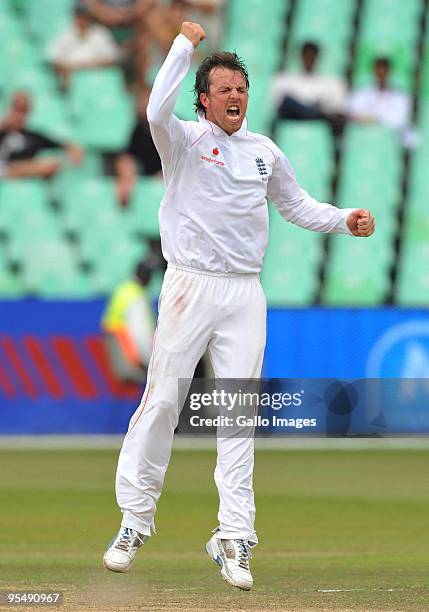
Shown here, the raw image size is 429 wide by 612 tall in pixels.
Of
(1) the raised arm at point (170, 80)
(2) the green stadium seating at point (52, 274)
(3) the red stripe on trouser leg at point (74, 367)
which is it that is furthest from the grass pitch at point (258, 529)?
(2) the green stadium seating at point (52, 274)

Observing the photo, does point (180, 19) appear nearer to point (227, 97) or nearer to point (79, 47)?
point (79, 47)

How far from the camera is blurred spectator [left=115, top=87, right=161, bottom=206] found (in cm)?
1783

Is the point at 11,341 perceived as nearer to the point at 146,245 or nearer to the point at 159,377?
Result: the point at 146,245

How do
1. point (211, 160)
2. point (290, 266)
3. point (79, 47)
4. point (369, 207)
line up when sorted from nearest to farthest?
point (211, 160) < point (290, 266) < point (369, 207) < point (79, 47)

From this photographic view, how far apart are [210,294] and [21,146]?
457 inches

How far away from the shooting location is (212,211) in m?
6.34

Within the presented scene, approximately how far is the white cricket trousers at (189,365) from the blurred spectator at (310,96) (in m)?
12.1

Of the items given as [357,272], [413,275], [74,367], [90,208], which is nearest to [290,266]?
[357,272]

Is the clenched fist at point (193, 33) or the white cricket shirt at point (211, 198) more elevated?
the clenched fist at point (193, 33)

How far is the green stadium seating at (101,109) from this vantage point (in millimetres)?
18422

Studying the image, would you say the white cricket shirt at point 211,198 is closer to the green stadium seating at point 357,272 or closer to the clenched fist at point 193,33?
the clenched fist at point 193,33

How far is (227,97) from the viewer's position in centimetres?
639

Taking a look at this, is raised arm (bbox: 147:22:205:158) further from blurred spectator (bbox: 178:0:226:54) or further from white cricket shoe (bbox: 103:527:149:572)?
blurred spectator (bbox: 178:0:226:54)
